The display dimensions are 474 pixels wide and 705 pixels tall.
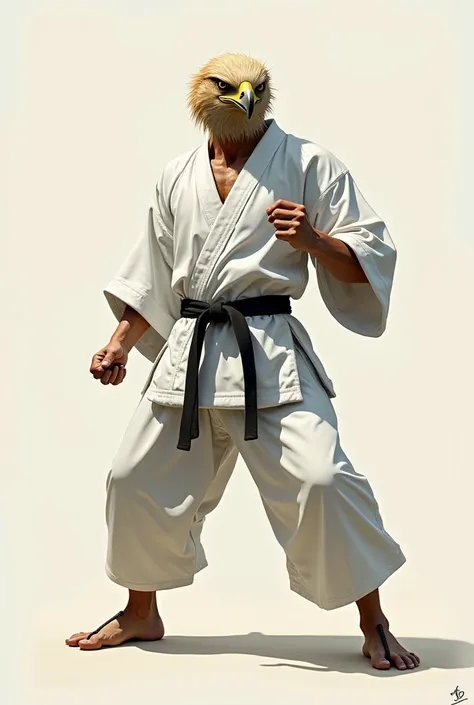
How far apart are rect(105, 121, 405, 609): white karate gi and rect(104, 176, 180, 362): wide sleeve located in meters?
0.02

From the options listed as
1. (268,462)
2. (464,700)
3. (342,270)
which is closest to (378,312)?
(342,270)

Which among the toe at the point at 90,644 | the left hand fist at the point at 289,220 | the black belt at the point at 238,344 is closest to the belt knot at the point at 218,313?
the black belt at the point at 238,344

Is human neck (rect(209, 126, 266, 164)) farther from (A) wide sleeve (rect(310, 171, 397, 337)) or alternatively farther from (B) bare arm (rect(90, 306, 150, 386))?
(B) bare arm (rect(90, 306, 150, 386))

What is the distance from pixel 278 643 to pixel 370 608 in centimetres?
47

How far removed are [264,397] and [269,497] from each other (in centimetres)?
36

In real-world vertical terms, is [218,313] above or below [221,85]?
below

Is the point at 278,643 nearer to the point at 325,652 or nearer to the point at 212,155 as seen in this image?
the point at 325,652

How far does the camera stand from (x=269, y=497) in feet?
19.0

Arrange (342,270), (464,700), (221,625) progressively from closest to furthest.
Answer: (464,700), (342,270), (221,625)

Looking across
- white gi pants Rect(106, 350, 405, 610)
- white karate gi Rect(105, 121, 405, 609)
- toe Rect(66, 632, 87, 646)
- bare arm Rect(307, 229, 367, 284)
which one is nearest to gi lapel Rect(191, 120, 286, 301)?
white karate gi Rect(105, 121, 405, 609)

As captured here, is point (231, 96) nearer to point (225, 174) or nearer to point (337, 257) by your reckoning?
point (225, 174)

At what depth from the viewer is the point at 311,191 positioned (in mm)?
5883

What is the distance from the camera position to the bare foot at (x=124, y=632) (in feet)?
19.9

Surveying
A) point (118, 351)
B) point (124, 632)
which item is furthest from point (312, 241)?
point (124, 632)
